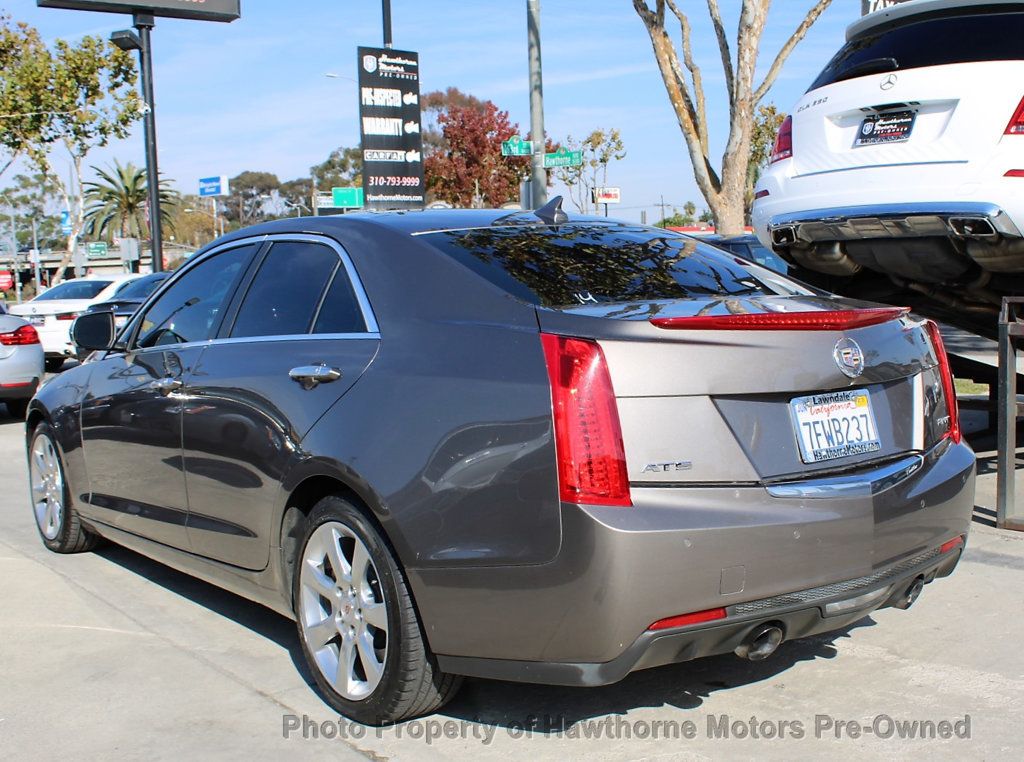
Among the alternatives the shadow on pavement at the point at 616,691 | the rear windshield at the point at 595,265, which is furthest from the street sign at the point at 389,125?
the shadow on pavement at the point at 616,691

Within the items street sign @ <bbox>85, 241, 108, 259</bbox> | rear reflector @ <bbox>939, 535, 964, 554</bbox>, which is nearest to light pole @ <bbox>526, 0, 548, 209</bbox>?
rear reflector @ <bbox>939, 535, 964, 554</bbox>

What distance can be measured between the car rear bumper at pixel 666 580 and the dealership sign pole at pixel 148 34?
19145 millimetres

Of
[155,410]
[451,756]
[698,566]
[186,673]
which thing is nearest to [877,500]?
[698,566]

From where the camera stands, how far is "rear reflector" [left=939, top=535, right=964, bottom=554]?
147 inches

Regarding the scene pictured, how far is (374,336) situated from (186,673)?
5.11ft

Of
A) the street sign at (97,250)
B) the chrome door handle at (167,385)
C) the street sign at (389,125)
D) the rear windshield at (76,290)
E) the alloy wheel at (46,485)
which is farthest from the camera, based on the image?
the street sign at (97,250)

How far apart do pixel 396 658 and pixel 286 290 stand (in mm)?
1543

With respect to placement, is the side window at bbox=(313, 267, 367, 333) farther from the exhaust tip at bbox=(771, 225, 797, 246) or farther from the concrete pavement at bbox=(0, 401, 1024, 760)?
the exhaust tip at bbox=(771, 225, 797, 246)

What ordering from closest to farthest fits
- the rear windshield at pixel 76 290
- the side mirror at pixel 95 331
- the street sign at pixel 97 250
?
the side mirror at pixel 95 331, the rear windshield at pixel 76 290, the street sign at pixel 97 250

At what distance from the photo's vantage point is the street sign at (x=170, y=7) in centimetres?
2281

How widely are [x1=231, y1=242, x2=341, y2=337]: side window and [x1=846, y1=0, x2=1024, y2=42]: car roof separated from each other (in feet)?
13.0

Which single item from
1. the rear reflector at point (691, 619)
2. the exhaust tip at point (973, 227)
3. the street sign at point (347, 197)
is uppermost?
the street sign at point (347, 197)

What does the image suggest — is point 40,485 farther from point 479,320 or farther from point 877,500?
point 877,500

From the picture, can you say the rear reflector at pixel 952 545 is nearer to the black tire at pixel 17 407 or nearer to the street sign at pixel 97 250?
the black tire at pixel 17 407
